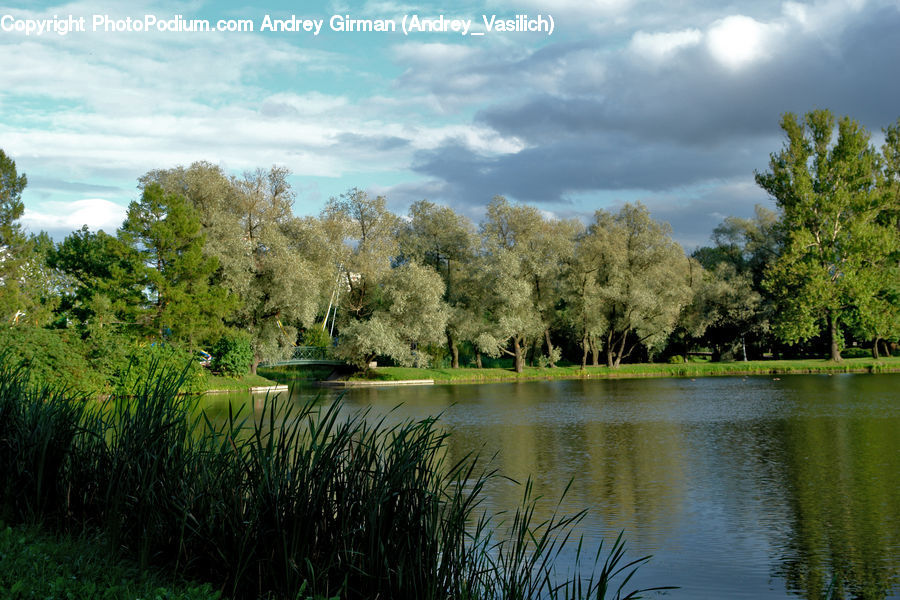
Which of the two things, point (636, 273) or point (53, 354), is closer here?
point (53, 354)

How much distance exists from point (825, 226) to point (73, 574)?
Result: 4789cm

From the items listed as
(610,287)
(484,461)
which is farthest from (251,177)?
(484,461)

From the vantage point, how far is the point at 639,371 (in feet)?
155

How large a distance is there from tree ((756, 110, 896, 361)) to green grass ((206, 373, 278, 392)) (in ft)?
101

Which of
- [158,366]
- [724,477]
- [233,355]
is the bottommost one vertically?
[724,477]

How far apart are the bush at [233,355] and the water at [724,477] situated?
407 inches

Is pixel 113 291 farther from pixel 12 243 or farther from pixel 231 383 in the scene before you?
pixel 12 243

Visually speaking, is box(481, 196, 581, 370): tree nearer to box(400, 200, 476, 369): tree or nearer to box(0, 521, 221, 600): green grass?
box(400, 200, 476, 369): tree

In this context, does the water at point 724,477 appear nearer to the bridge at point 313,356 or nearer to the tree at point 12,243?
the bridge at point 313,356

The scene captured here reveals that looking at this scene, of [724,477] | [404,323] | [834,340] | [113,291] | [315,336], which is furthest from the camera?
[315,336]

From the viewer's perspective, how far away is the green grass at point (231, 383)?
36156mm

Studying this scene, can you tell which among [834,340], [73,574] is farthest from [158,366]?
[834,340]

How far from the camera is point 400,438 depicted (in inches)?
213

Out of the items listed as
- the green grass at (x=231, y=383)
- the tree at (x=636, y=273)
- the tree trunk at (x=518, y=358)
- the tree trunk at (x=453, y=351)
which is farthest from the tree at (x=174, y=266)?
the tree at (x=636, y=273)
